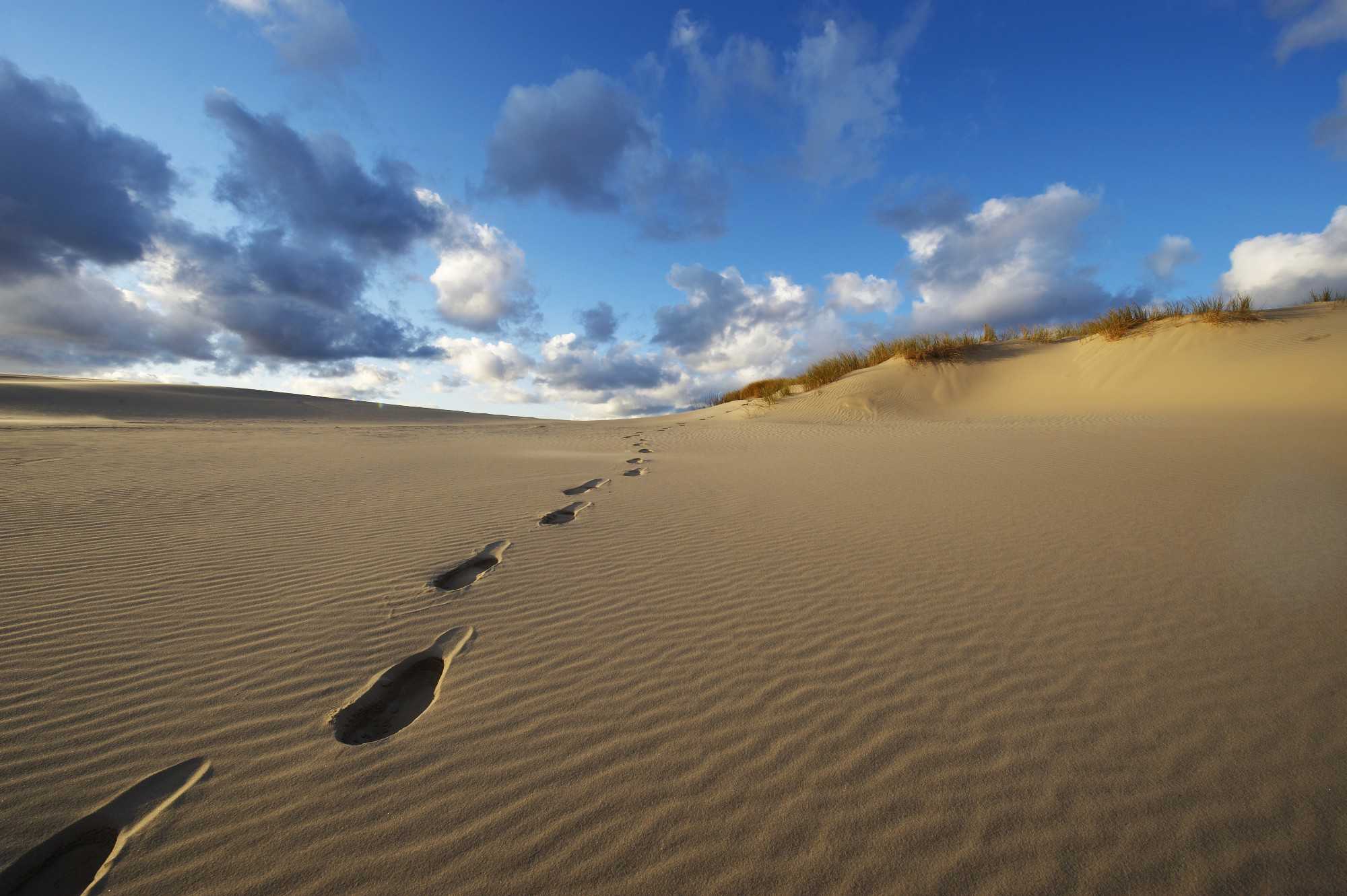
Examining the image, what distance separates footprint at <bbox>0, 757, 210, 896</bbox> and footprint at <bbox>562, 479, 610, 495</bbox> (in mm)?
4618

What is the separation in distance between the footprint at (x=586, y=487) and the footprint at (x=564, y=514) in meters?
0.49

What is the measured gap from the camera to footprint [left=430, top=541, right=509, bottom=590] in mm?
3555

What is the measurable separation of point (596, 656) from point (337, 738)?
41.5 inches

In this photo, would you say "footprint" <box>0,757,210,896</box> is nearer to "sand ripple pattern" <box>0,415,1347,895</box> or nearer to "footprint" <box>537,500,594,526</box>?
"sand ripple pattern" <box>0,415,1347,895</box>

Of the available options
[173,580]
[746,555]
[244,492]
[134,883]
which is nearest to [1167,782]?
[746,555]

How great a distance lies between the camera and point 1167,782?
1.74m

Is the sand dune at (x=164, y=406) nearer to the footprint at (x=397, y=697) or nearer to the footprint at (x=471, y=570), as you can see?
the footprint at (x=471, y=570)

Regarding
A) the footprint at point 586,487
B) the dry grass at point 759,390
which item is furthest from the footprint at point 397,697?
the dry grass at point 759,390

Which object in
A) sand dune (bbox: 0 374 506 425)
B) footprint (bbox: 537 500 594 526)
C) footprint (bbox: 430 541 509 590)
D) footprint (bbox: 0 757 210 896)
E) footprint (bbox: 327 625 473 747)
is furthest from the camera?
sand dune (bbox: 0 374 506 425)

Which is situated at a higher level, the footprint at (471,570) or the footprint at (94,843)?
the footprint at (471,570)

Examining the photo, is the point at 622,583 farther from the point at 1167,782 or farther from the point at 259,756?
the point at 1167,782

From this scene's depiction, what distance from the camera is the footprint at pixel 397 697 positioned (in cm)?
214

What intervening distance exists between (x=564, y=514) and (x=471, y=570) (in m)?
1.63

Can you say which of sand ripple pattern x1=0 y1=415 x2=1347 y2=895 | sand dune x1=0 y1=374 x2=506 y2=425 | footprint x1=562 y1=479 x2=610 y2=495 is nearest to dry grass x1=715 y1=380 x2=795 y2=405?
sand dune x1=0 y1=374 x2=506 y2=425
